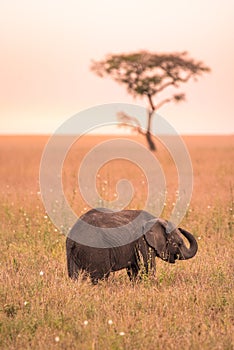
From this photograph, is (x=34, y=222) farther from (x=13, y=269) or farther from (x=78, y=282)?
(x=78, y=282)

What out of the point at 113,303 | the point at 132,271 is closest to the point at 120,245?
the point at 132,271

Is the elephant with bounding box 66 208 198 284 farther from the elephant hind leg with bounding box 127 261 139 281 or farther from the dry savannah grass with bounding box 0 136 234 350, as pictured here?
the dry savannah grass with bounding box 0 136 234 350

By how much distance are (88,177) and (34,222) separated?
7.25m

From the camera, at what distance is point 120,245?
22.2ft

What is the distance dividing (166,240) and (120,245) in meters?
0.72

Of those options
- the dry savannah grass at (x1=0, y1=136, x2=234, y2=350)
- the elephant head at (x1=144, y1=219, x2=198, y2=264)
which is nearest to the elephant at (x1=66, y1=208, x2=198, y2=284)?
the elephant head at (x1=144, y1=219, x2=198, y2=264)

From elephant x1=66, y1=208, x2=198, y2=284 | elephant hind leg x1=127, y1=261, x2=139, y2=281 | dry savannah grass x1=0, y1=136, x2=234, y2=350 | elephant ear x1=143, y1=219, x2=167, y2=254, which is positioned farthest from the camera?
elephant hind leg x1=127, y1=261, x2=139, y2=281

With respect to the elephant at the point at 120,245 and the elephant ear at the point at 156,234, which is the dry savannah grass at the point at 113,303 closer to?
the elephant at the point at 120,245

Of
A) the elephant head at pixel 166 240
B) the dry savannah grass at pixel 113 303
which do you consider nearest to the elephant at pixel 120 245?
the elephant head at pixel 166 240

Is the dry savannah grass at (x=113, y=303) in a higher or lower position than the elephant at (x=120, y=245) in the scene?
lower

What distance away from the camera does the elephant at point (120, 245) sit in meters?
6.63

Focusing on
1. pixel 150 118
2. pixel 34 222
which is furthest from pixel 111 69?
pixel 34 222

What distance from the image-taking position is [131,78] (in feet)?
145

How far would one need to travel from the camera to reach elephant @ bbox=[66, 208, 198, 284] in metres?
6.63
